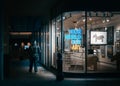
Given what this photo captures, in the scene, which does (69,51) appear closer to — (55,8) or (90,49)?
(90,49)

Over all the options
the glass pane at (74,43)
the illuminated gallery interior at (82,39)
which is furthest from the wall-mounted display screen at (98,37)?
the glass pane at (74,43)

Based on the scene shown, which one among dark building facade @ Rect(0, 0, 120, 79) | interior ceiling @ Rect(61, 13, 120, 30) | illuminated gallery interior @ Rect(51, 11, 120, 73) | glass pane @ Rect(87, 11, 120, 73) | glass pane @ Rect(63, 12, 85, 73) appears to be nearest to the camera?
dark building facade @ Rect(0, 0, 120, 79)

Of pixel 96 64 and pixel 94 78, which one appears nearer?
pixel 94 78

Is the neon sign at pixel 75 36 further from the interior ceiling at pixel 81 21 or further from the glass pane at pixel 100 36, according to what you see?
the glass pane at pixel 100 36

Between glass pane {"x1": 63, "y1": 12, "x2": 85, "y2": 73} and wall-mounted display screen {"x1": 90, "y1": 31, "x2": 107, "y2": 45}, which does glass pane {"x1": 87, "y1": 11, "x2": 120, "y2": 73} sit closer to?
wall-mounted display screen {"x1": 90, "y1": 31, "x2": 107, "y2": 45}

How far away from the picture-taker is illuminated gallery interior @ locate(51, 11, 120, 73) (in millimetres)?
19141

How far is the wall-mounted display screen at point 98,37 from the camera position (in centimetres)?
1947

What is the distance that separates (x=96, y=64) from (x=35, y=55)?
4149mm

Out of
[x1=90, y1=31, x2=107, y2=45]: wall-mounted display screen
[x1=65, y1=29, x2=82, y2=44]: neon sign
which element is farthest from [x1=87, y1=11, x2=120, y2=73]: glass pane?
[x1=65, y1=29, x2=82, y2=44]: neon sign

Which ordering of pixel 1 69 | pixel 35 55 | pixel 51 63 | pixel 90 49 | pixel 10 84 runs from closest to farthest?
pixel 10 84 → pixel 1 69 → pixel 90 49 → pixel 35 55 → pixel 51 63

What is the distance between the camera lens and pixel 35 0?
20.2m

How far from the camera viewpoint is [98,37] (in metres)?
19.5

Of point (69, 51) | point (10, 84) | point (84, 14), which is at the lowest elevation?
point (10, 84)

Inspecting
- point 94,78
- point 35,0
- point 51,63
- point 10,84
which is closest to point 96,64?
point 94,78
